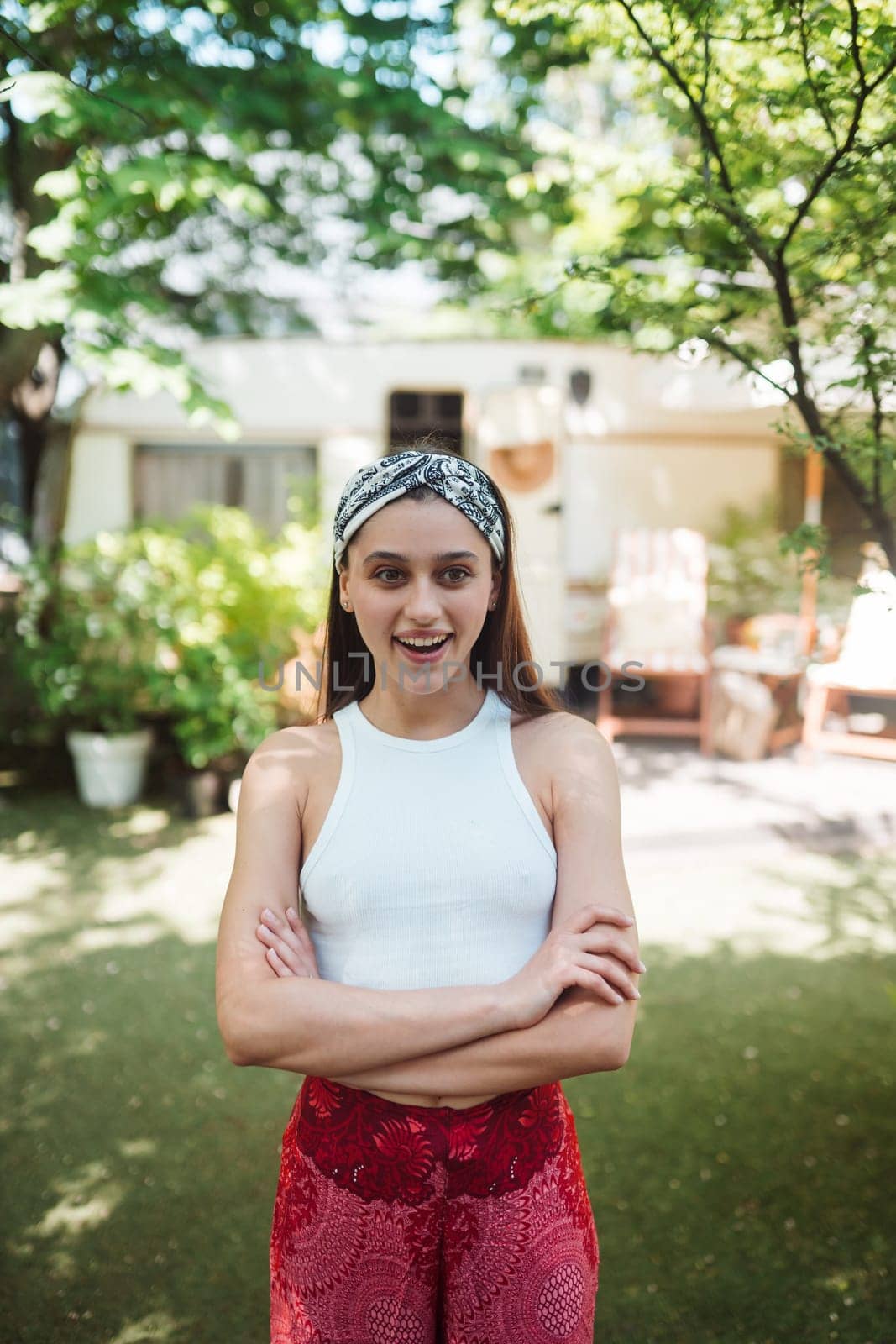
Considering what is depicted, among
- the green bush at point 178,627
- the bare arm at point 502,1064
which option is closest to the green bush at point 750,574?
the green bush at point 178,627

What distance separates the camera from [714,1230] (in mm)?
2562

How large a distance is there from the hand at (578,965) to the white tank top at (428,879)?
0.21 feet

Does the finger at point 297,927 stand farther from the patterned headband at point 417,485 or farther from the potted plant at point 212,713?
the potted plant at point 212,713

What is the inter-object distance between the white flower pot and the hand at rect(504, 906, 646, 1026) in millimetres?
5336

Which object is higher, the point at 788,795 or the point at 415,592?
the point at 415,592

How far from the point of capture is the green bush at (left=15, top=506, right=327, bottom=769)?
5.94 m

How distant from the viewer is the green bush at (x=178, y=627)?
19.5 ft

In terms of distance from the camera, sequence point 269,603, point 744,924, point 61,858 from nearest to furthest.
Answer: point 744,924
point 61,858
point 269,603

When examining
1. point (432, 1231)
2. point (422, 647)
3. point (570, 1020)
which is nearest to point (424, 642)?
point (422, 647)

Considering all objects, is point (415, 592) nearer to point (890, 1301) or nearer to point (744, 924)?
point (890, 1301)

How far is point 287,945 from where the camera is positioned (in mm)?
1406

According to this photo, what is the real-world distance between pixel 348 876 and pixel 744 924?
3.51 metres

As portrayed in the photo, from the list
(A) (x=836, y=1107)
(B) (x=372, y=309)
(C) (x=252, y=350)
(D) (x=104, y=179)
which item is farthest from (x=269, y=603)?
(B) (x=372, y=309)

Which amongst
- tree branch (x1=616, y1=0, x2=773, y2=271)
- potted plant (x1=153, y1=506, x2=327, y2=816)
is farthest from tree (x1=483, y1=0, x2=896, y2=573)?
potted plant (x1=153, y1=506, x2=327, y2=816)
